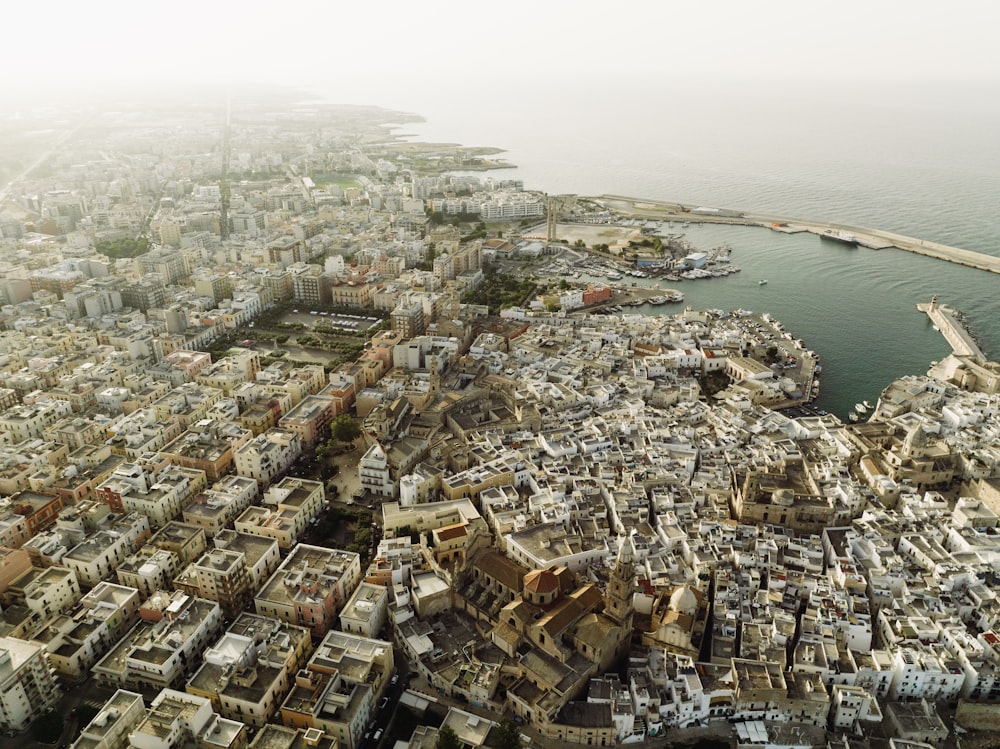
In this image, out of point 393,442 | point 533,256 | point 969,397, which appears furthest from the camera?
point 533,256

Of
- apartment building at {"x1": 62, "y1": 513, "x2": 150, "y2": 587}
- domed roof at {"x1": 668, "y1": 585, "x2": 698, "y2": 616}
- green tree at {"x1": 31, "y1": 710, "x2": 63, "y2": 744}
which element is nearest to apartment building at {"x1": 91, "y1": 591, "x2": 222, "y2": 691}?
green tree at {"x1": 31, "y1": 710, "x2": 63, "y2": 744}

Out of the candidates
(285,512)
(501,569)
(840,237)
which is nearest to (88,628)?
(285,512)

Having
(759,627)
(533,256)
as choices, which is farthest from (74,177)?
(759,627)

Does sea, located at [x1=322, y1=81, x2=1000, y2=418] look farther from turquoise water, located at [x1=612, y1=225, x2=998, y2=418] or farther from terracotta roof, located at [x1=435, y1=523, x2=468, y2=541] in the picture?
terracotta roof, located at [x1=435, y1=523, x2=468, y2=541]

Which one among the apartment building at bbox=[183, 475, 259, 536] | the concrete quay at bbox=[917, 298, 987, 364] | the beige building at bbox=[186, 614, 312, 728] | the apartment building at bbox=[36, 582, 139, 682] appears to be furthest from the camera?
the concrete quay at bbox=[917, 298, 987, 364]

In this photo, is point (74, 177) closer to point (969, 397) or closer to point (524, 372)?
point (524, 372)

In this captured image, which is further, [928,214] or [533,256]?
[928,214]
